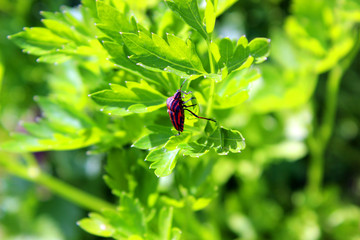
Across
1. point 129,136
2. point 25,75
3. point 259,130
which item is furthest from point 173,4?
point 25,75

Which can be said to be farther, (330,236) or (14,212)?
(14,212)

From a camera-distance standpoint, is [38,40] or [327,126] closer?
[38,40]

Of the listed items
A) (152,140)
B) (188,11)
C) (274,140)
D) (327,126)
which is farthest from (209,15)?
(274,140)

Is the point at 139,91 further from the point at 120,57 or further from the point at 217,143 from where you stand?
the point at 217,143

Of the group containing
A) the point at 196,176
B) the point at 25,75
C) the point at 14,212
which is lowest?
the point at 196,176

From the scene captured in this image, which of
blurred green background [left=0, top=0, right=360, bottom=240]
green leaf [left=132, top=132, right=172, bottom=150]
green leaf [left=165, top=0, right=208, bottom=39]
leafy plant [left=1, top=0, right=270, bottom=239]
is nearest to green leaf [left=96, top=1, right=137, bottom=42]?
leafy plant [left=1, top=0, right=270, bottom=239]

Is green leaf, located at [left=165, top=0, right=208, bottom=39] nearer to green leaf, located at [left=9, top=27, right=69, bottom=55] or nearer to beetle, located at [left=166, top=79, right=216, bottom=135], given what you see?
beetle, located at [left=166, top=79, right=216, bottom=135]

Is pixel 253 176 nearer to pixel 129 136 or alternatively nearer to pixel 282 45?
pixel 282 45
